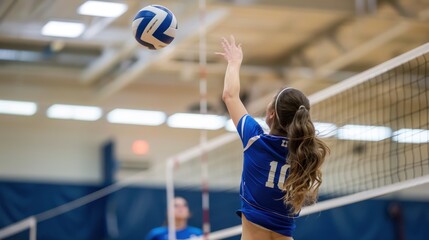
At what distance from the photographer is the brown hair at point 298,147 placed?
4.45 m

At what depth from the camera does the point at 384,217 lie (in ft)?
49.7

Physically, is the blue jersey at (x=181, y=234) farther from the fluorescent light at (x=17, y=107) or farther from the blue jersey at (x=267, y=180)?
the fluorescent light at (x=17, y=107)

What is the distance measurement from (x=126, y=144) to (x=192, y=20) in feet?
15.6

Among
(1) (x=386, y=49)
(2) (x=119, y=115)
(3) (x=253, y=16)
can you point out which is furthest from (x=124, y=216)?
(1) (x=386, y=49)

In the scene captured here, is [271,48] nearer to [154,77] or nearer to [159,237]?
[154,77]

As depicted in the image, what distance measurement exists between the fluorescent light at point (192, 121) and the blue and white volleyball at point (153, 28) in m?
11.3

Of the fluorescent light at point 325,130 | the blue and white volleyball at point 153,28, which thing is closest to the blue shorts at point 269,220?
the fluorescent light at point 325,130

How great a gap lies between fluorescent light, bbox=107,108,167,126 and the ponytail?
12.9m

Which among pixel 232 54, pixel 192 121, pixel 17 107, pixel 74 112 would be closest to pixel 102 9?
pixel 17 107

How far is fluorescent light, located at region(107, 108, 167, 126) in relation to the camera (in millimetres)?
17219

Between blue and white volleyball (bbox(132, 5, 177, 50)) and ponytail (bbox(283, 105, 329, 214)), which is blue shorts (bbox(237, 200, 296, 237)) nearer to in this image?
ponytail (bbox(283, 105, 329, 214))

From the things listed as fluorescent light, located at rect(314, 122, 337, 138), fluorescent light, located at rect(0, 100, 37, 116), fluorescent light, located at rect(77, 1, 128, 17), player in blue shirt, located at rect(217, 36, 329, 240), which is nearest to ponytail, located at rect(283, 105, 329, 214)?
player in blue shirt, located at rect(217, 36, 329, 240)

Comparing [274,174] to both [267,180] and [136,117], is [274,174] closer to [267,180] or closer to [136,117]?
[267,180]

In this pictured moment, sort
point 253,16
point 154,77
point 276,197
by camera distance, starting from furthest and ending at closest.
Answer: point 154,77
point 253,16
point 276,197
